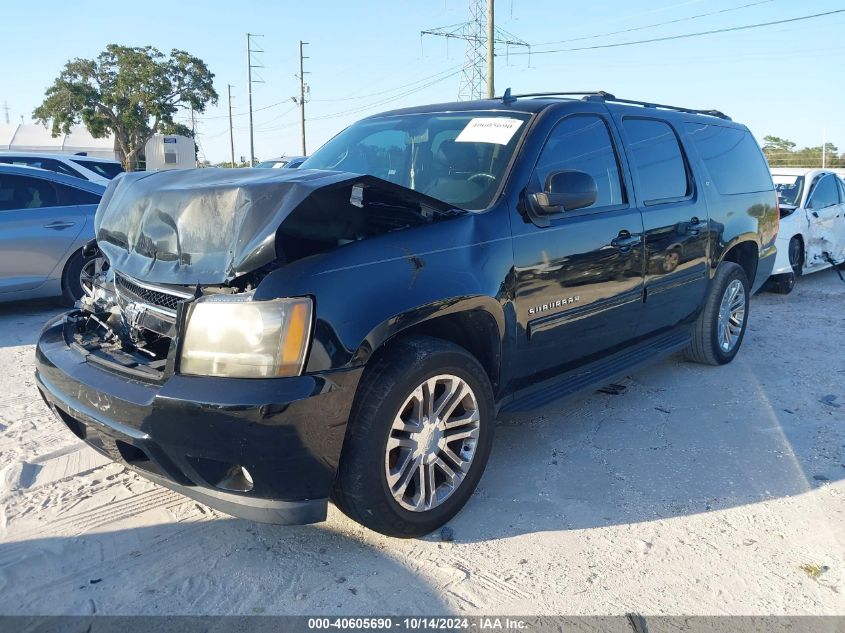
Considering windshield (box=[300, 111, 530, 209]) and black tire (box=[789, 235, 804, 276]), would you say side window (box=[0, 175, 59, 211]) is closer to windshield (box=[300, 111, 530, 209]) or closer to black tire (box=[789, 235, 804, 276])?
windshield (box=[300, 111, 530, 209])

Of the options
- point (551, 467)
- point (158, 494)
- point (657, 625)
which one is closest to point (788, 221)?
point (551, 467)

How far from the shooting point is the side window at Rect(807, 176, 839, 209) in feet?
29.8

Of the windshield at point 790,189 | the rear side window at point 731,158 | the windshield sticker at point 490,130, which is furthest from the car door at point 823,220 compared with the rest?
the windshield sticker at point 490,130

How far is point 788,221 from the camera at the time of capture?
8492mm

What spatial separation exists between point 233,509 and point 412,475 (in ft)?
2.39

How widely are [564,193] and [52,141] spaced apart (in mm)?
60999

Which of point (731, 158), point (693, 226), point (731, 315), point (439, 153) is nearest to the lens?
point (439, 153)

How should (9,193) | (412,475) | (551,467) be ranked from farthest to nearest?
(9,193) → (551,467) → (412,475)

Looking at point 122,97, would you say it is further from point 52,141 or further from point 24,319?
point 24,319

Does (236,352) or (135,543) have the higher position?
(236,352)

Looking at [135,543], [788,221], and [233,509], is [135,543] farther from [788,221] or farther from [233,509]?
[788,221]

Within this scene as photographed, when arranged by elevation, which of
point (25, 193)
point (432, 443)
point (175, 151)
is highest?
point (175, 151)

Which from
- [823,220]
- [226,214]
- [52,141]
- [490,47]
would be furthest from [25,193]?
[52,141]

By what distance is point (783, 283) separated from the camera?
8.55 meters
